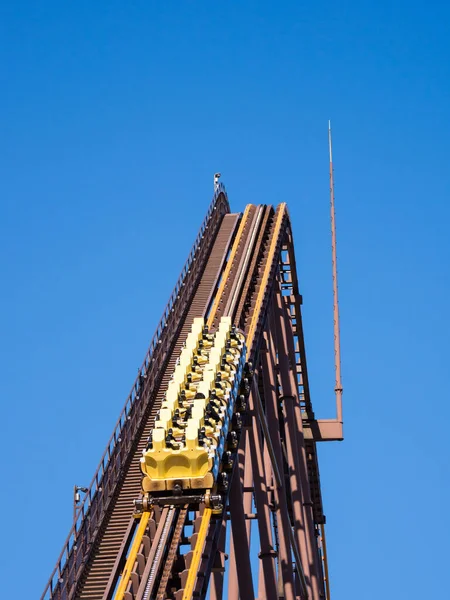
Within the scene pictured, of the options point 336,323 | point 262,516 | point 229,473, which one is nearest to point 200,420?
point 229,473

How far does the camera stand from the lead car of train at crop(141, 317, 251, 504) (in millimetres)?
25156

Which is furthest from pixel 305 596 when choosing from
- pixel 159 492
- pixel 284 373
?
pixel 159 492

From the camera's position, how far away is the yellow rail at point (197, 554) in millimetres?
23125

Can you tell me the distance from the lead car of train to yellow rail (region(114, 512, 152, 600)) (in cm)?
40

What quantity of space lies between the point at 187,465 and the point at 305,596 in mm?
12993

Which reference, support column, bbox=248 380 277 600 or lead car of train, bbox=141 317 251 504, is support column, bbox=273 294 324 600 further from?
lead car of train, bbox=141 317 251 504

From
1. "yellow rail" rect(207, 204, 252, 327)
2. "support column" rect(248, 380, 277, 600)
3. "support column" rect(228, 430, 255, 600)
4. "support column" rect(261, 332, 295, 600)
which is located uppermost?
"yellow rail" rect(207, 204, 252, 327)

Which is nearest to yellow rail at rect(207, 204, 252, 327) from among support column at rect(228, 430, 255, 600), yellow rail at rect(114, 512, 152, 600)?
support column at rect(228, 430, 255, 600)

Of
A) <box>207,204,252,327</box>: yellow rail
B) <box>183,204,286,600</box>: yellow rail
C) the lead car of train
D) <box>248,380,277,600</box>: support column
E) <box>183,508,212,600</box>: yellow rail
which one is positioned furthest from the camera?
<box>207,204,252,327</box>: yellow rail

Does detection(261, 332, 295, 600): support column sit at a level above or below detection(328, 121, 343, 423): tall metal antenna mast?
below

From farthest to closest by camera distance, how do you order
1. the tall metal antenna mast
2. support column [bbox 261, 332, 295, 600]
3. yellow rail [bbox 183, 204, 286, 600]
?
the tall metal antenna mast < support column [bbox 261, 332, 295, 600] < yellow rail [bbox 183, 204, 286, 600]

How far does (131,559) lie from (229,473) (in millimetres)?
3447

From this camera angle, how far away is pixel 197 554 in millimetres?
24031

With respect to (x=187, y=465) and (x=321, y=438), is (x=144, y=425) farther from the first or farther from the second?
(x=321, y=438)
